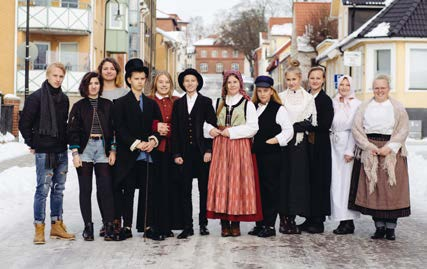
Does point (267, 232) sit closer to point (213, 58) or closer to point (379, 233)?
point (379, 233)

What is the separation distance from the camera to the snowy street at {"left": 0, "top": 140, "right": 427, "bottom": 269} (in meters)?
7.43

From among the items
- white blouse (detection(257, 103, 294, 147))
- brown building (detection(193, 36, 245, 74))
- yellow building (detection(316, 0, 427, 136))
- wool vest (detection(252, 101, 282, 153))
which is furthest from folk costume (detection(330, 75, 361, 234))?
brown building (detection(193, 36, 245, 74))

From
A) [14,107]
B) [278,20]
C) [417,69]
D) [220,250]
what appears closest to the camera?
[220,250]

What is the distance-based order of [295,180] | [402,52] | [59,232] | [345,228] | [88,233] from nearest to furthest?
[88,233]
[59,232]
[295,180]
[345,228]
[402,52]

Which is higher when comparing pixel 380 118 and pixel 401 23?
pixel 401 23

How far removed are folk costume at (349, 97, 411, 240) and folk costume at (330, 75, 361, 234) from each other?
0.24m

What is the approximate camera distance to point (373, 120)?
9.05 meters

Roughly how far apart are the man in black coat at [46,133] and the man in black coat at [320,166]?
2.93 metres

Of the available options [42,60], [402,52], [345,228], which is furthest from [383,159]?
[42,60]

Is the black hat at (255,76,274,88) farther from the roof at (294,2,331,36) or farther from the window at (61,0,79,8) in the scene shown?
the roof at (294,2,331,36)

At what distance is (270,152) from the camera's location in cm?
912

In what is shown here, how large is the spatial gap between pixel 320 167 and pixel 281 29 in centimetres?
7718

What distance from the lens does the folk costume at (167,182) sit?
29.2ft

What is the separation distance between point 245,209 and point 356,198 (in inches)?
54.6
